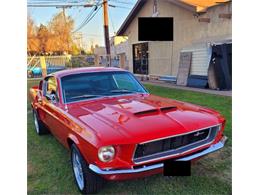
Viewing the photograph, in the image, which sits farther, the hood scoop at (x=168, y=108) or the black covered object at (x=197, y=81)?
the black covered object at (x=197, y=81)

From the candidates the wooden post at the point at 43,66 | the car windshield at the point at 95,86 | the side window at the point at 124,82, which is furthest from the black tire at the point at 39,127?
the side window at the point at 124,82

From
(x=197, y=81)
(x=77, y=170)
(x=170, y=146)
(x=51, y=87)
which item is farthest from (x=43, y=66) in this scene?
(x=197, y=81)

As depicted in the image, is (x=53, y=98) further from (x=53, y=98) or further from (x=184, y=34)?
(x=184, y=34)

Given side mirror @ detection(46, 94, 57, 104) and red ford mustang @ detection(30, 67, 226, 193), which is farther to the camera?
side mirror @ detection(46, 94, 57, 104)

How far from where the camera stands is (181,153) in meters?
2.05

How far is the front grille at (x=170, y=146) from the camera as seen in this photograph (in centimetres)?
193

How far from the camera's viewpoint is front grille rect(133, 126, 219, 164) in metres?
1.93

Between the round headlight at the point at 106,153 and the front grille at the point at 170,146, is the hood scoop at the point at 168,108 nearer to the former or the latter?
the front grille at the point at 170,146

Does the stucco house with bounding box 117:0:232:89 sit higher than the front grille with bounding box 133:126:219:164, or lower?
higher

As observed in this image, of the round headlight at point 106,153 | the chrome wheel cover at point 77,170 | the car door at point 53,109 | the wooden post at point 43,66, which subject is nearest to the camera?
the round headlight at point 106,153

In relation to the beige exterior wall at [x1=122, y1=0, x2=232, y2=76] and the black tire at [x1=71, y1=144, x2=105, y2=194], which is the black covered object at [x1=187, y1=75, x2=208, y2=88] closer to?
the beige exterior wall at [x1=122, y1=0, x2=232, y2=76]

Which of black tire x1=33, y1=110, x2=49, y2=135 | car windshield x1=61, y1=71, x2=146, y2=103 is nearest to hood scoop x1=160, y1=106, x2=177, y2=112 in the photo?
car windshield x1=61, y1=71, x2=146, y2=103
